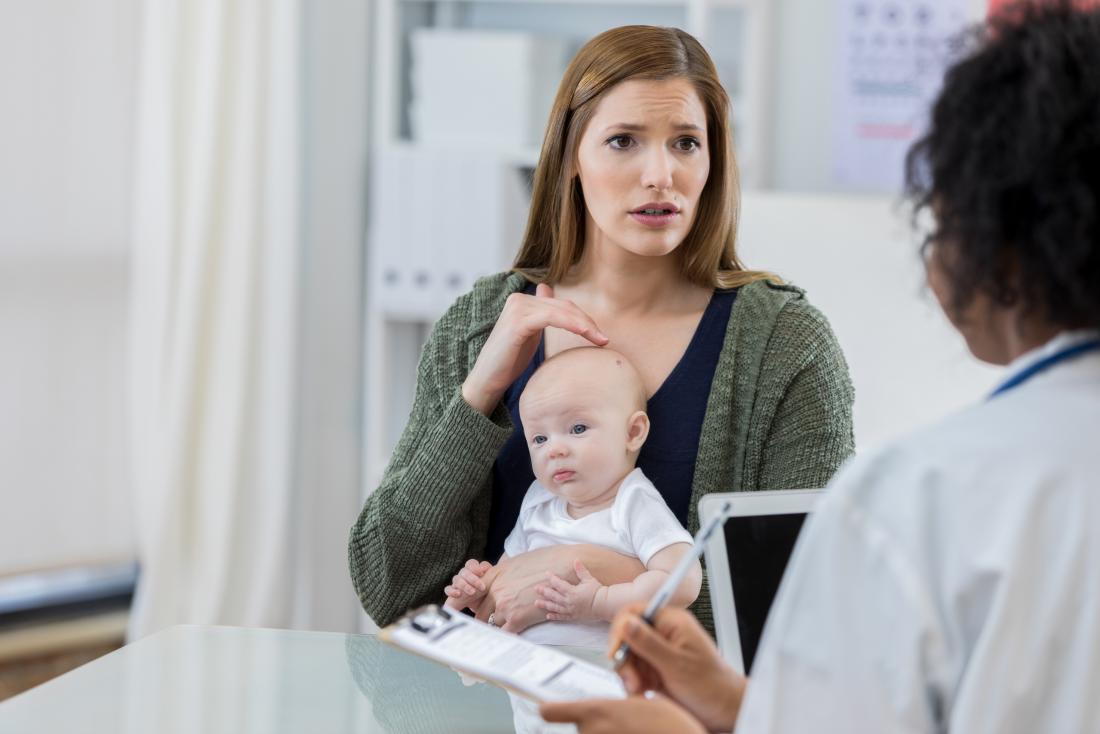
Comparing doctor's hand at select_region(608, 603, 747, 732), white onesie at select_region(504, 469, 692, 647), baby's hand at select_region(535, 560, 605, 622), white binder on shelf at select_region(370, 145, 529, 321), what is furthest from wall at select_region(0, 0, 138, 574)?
doctor's hand at select_region(608, 603, 747, 732)

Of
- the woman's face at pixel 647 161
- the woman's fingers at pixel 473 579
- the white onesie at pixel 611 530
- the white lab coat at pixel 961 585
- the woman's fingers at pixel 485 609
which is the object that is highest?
the woman's face at pixel 647 161

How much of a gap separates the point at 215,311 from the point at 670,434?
1.71 m

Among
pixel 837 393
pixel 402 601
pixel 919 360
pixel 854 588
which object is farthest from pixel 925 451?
pixel 919 360

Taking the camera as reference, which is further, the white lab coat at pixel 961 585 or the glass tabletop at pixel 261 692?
the glass tabletop at pixel 261 692

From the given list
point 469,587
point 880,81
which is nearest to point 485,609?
point 469,587

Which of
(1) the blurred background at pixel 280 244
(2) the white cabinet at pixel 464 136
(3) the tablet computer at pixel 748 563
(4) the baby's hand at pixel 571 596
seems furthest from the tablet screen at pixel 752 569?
(2) the white cabinet at pixel 464 136

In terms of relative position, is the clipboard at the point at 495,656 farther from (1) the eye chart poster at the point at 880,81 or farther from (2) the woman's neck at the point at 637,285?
(1) the eye chart poster at the point at 880,81

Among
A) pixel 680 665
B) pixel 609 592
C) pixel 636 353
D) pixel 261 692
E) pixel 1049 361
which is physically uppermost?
pixel 1049 361

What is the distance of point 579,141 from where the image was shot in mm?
1671

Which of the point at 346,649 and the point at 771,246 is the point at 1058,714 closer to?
the point at 346,649

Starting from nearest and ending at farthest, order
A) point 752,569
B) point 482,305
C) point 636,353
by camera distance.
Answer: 1. point 752,569
2. point 636,353
3. point 482,305

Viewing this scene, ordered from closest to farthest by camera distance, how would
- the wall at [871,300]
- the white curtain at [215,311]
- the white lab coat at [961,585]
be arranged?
the white lab coat at [961,585] → the wall at [871,300] → the white curtain at [215,311]

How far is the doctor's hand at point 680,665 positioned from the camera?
101 cm

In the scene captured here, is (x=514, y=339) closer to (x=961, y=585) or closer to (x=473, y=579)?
(x=473, y=579)
